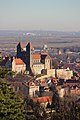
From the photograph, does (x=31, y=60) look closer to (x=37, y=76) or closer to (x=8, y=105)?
(x=37, y=76)

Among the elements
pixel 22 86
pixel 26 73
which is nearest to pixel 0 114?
pixel 22 86

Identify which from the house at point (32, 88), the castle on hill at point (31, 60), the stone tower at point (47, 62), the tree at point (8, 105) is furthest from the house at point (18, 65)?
the tree at point (8, 105)

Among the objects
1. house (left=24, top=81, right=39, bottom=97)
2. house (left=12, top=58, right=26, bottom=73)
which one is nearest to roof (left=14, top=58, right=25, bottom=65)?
house (left=12, top=58, right=26, bottom=73)

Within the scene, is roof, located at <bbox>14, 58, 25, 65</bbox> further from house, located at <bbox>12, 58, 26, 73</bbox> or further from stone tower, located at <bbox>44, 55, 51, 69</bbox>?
stone tower, located at <bbox>44, 55, 51, 69</bbox>

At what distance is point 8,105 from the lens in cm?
638

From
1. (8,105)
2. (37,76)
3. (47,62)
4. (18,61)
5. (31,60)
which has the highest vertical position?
(8,105)

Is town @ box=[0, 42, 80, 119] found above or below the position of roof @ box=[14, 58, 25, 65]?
below

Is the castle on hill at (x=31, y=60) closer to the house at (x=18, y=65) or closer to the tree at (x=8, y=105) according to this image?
the house at (x=18, y=65)

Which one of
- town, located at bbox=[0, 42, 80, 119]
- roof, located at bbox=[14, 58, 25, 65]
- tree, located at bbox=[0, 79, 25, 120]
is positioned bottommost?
town, located at bbox=[0, 42, 80, 119]

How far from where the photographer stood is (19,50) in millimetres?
48438

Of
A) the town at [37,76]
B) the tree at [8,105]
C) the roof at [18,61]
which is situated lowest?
the town at [37,76]

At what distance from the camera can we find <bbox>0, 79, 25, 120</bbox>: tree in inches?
250

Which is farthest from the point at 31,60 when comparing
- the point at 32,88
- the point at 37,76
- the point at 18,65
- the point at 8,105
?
the point at 8,105

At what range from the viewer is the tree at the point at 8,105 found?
6348mm
